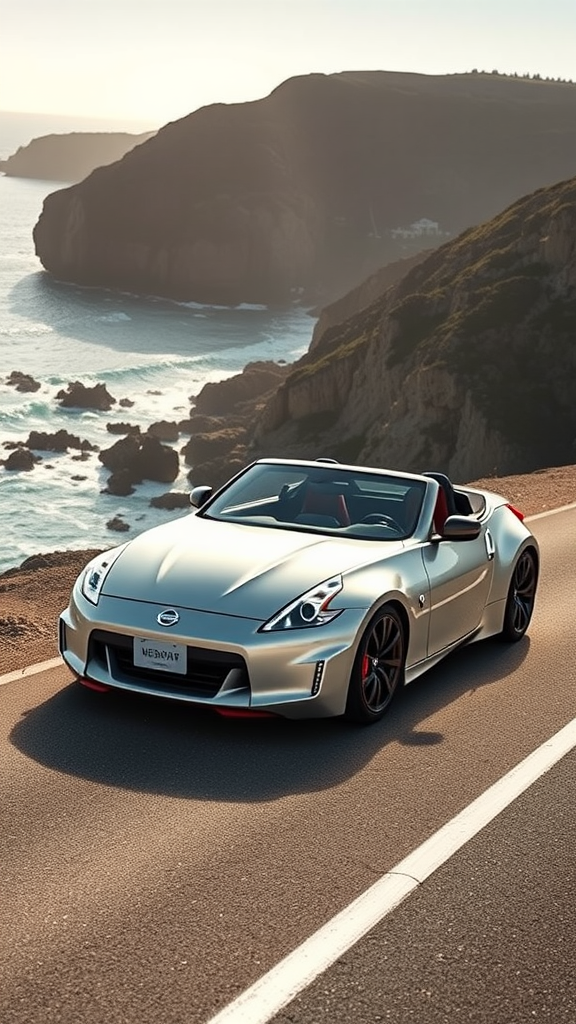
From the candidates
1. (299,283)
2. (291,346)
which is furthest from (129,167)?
(291,346)

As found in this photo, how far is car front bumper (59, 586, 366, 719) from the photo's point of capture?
21.5 ft

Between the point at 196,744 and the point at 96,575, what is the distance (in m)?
1.25

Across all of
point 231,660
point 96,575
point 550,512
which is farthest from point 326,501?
point 550,512

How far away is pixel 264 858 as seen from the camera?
5.19 metres

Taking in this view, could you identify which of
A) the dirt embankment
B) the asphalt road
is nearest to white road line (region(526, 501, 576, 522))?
the dirt embankment

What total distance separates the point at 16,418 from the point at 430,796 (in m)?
70.6

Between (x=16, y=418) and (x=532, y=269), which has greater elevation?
(x=532, y=269)

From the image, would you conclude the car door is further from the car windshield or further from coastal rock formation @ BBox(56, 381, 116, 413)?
coastal rock formation @ BBox(56, 381, 116, 413)

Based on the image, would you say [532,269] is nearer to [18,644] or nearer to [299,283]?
[18,644]

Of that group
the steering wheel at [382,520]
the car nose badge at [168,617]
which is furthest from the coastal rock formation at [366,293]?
the car nose badge at [168,617]

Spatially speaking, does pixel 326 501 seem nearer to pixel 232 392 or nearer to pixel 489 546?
pixel 489 546

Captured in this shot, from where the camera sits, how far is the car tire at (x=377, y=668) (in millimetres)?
6945

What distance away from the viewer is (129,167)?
164 metres

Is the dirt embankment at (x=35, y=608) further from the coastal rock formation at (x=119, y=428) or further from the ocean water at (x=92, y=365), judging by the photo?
the coastal rock formation at (x=119, y=428)
